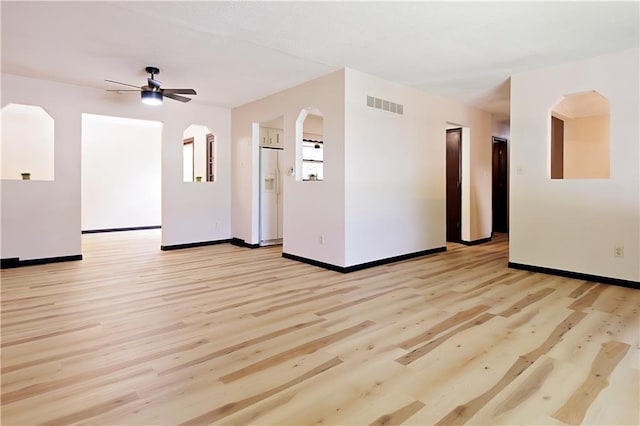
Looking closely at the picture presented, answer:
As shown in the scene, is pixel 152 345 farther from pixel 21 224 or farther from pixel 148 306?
pixel 21 224

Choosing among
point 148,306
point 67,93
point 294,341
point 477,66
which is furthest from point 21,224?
point 477,66

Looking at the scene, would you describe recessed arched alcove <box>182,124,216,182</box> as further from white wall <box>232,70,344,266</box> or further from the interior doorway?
the interior doorway

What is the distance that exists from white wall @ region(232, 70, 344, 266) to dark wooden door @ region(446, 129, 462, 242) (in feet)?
10.9

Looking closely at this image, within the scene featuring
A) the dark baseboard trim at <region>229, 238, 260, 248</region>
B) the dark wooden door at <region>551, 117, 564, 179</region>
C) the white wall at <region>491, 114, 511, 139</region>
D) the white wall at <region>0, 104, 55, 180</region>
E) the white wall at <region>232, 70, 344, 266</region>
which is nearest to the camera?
the white wall at <region>232, 70, 344, 266</region>

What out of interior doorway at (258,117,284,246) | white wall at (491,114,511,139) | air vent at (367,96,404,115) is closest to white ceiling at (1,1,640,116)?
air vent at (367,96,404,115)

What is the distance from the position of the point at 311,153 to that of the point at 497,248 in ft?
12.9

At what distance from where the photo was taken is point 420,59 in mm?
4207

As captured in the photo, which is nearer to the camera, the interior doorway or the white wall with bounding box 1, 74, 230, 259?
the white wall with bounding box 1, 74, 230, 259

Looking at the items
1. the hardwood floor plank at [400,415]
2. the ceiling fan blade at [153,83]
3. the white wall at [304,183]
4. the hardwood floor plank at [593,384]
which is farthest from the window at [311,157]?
the hardwood floor plank at [400,415]

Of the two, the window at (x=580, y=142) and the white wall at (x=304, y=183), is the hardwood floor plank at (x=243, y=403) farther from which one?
the window at (x=580, y=142)

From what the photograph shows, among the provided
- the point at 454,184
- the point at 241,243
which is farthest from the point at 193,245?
the point at 454,184

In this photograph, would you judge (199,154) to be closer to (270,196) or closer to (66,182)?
(270,196)

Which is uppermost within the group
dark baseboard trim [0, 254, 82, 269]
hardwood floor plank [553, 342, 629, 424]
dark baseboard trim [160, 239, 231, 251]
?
dark baseboard trim [160, 239, 231, 251]

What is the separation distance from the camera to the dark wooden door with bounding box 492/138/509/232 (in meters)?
8.48
